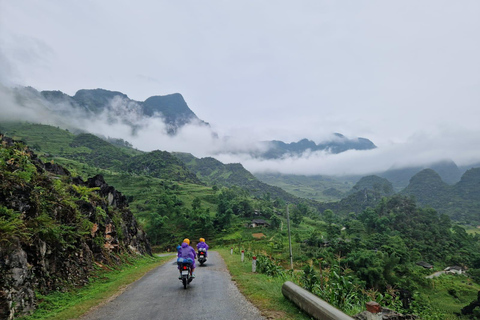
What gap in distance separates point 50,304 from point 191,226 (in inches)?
3020

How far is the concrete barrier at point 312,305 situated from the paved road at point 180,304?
117cm

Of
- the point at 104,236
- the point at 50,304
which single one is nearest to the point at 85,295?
the point at 50,304

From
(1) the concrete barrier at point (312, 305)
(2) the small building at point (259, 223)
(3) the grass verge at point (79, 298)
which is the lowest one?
(2) the small building at point (259, 223)

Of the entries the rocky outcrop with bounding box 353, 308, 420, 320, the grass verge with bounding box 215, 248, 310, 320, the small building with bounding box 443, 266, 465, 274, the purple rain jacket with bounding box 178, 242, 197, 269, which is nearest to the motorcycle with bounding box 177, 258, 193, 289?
the purple rain jacket with bounding box 178, 242, 197, 269

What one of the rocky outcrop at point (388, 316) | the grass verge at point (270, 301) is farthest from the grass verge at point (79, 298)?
the rocky outcrop at point (388, 316)

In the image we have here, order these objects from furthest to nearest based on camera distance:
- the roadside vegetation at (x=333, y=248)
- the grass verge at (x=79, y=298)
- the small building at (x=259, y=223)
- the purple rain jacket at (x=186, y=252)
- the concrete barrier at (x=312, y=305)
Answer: the small building at (x=259, y=223) → the purple rain jacket at (x=186, y=252) → the roadside vegetation at (x=333, y=248) → the grass verge at (x=79, y=298) → the concrete barrier at (x=312, y=305)

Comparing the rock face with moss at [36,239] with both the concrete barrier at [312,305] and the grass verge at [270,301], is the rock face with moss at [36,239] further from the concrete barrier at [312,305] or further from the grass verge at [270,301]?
the concrete barrier at [312,305]

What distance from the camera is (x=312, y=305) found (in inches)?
249

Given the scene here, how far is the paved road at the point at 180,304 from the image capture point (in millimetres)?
7215

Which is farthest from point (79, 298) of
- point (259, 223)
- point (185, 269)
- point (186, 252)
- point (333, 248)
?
point (259, 223)

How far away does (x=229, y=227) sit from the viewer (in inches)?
3401

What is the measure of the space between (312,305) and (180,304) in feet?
14.4

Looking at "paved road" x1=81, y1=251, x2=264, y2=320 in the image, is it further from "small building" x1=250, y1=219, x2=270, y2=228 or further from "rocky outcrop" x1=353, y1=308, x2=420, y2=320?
"small building" x1=250, y1=219, x2=270, y2=228

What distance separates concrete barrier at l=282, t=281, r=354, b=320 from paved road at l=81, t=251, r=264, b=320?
3.84 feet
